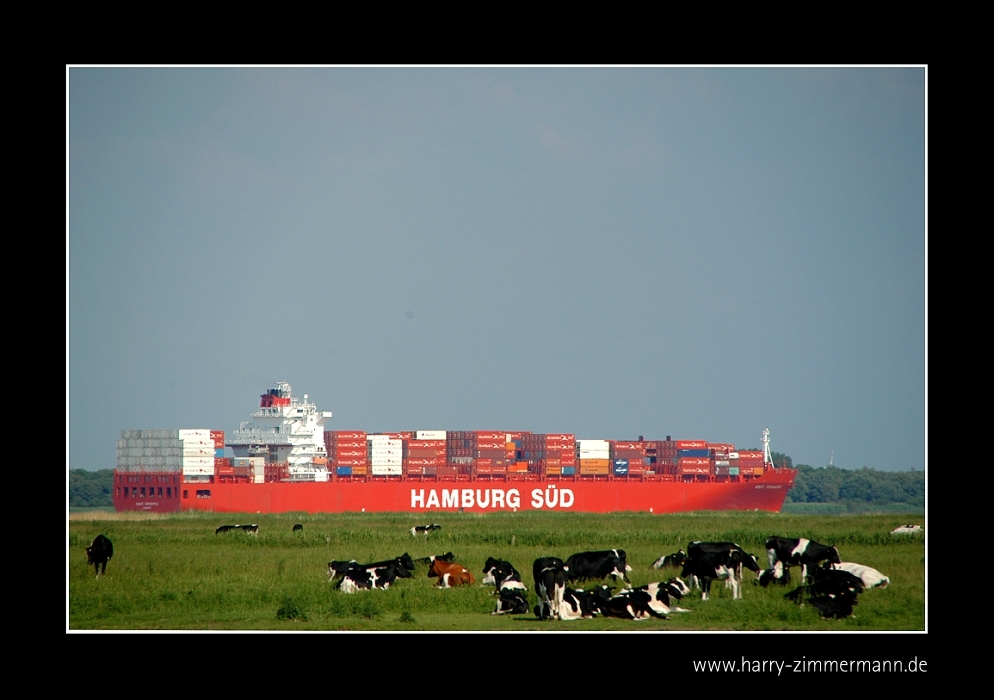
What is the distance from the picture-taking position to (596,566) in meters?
17.8

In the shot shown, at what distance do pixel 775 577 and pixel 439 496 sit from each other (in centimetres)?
3556

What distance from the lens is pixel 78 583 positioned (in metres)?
19.7

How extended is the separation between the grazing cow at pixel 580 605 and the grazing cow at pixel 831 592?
3029 mm

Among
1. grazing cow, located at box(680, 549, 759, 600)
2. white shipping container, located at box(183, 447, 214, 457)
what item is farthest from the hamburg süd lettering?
grazing cow, located at box(680, 549, 759, 600)

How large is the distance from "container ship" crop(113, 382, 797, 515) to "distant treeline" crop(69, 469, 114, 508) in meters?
25.5

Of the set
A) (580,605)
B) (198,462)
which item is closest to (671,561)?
(580,605)

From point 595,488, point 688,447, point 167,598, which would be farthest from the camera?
point 688,447

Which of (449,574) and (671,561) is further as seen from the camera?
(671,561)

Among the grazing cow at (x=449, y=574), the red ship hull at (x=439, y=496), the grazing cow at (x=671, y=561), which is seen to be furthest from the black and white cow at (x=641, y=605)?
the red ship hull at (x=439, y=496)

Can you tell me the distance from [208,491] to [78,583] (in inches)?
1344

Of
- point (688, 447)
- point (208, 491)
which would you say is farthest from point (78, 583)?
point (688, 447)

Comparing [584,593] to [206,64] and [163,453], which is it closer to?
[206,64]

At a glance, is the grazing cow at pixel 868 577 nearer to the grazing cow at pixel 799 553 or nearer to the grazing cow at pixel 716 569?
the grazing cow at pixel 799 553

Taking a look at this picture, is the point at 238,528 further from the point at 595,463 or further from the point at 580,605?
the point at 595,463
